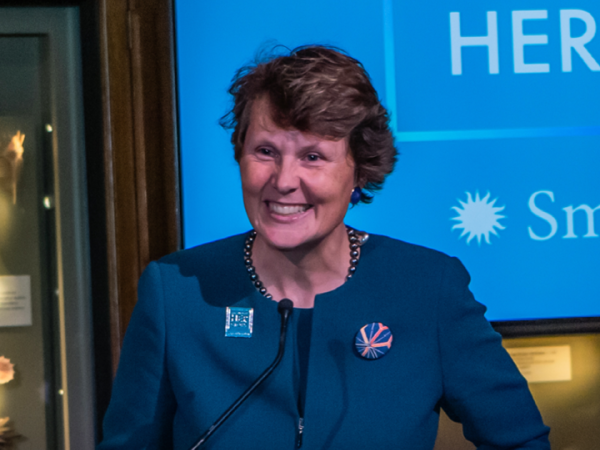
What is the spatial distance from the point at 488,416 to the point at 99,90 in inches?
48.0

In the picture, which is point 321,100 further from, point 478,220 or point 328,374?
point 478,220

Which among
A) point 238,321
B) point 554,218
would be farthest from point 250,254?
point 554,218

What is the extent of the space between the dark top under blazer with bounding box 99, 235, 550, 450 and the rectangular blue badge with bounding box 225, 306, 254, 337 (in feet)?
0.04

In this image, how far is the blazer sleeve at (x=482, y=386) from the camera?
102 centimetres

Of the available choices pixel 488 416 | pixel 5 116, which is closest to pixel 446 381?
pixel 488 416

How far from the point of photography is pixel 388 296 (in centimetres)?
108

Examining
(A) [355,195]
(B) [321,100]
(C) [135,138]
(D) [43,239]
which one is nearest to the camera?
(B) [321,100]

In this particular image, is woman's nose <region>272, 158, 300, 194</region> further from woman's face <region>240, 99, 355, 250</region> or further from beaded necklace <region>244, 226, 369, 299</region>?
beaded necklace <region>244, 226, 369, 299</region>

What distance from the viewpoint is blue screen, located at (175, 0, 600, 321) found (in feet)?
5.10

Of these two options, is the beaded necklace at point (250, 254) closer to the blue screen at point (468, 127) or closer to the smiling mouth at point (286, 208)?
the smiling mouth at point (286, 208)

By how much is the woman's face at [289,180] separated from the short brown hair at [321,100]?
22mm

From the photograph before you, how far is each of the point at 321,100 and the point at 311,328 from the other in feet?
1.30

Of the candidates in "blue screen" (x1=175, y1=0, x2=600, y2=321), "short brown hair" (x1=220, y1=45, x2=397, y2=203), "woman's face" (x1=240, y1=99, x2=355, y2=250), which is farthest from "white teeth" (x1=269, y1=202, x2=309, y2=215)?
"blue screen" (x1=175, y1=0, x2=600, y2=321)

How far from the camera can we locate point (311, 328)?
1.04 metres
